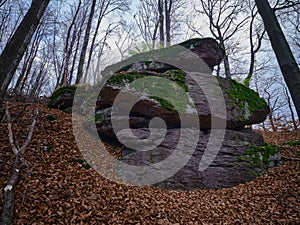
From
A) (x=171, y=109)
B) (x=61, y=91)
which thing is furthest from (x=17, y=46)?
(x=171, y=109)

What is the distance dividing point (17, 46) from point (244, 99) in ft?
24.2

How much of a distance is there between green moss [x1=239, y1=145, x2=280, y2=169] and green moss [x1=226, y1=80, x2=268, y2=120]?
1197 millimetres

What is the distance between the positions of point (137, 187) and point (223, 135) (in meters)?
3.46

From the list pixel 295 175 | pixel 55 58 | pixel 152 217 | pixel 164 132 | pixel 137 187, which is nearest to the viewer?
pixel 152 217

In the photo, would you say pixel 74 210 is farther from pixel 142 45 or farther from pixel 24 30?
pixel 142 45

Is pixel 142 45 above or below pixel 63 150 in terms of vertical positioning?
above

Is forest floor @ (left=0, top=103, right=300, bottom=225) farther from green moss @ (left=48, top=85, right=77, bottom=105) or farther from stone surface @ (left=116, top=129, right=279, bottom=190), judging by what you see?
green moss @ (left=48, top=85, right=77, bottom=105)

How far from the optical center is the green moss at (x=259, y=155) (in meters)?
5.79

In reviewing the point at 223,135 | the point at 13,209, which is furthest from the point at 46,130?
the point at 223,135

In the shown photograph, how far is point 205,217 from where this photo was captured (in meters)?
3.69

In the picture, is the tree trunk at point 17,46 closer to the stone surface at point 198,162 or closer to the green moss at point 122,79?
the green moss at point 122,79

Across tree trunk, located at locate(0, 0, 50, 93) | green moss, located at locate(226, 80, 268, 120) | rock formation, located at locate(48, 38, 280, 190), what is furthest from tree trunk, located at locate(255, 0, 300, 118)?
tree trunk, located at locate(0, 0, 50, 93)

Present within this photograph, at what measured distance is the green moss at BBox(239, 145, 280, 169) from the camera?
579cm

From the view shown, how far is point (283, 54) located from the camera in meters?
3.05
